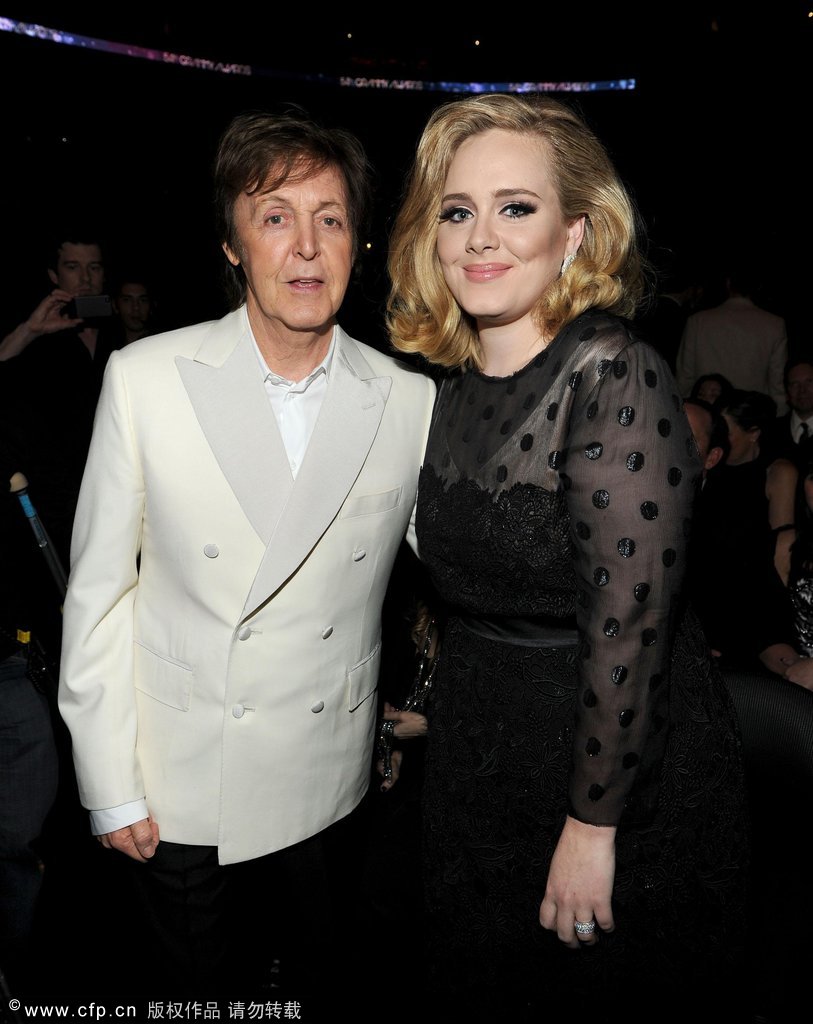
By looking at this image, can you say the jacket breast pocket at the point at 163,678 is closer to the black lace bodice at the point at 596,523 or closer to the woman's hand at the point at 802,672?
the black lace bodice at the point at 596,523

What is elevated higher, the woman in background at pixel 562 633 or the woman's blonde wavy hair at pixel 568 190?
the woman's blonde wavy hair at pixel 568 190

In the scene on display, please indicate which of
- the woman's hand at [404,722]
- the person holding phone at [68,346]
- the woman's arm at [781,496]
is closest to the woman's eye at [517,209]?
the woman's hand at [404,722]

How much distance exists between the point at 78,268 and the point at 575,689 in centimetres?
332

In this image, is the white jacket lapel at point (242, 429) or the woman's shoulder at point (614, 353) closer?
the woman's shoulder at point (614, 353)

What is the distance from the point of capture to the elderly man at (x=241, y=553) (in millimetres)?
1737

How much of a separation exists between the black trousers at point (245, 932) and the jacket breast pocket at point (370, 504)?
77cm

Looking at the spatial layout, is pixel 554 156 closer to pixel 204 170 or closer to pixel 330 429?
pixel 330 429

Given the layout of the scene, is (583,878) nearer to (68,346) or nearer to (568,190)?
(568,190)

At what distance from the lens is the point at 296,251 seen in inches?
70.7

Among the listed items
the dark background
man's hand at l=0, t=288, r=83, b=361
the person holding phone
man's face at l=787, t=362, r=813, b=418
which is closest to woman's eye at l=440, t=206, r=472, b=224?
the person holding phone

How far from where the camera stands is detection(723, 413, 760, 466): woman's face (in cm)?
417

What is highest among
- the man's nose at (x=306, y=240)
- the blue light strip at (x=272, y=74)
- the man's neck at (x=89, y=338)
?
the blue light strip at (x=272, y=74)

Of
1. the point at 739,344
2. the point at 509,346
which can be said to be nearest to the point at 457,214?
the point at 509,346

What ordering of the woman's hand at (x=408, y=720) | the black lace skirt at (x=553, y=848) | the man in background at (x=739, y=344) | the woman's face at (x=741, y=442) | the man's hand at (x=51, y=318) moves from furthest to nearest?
the man in background at (x=739, y=344) → the woman's face at (x=741, y=442) → the man's hand at (x=51, y=318) → the woman's hand at (x=408, y=720) → the black lace skirt at (x=553, y=848)
